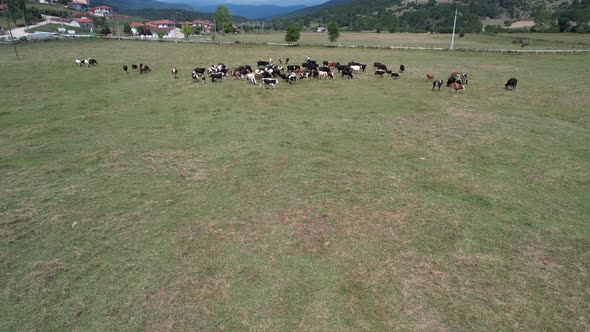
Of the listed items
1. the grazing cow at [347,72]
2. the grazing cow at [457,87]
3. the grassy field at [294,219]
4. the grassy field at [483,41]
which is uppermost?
the grassy field at [483,41]

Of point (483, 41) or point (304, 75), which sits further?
point (483, 41)

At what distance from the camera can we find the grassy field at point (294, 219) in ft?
19.5

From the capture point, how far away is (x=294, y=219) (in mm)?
8523

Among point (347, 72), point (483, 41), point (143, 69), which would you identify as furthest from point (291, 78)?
point (483, 41)

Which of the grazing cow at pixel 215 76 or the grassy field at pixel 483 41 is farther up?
the grassy field at pixel 483 41

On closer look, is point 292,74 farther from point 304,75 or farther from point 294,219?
point 294,219

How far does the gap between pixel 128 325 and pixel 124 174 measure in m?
6.39

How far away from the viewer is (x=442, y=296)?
243 inches

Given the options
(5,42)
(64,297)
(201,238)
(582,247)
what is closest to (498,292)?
(582,247)

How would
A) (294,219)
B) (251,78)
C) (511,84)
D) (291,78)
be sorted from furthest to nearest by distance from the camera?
(291,78), (251,78), (511,84), (294,219)

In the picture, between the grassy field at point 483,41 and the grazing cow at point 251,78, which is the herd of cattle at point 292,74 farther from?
the grassy field at point 483,41

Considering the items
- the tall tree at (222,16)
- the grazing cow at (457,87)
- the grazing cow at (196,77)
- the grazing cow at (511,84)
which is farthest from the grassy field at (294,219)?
the tall tree at (222,16)

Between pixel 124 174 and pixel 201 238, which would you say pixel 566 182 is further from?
pixel 124 174

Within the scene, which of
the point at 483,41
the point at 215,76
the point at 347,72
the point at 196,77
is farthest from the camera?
the point at 483,41
